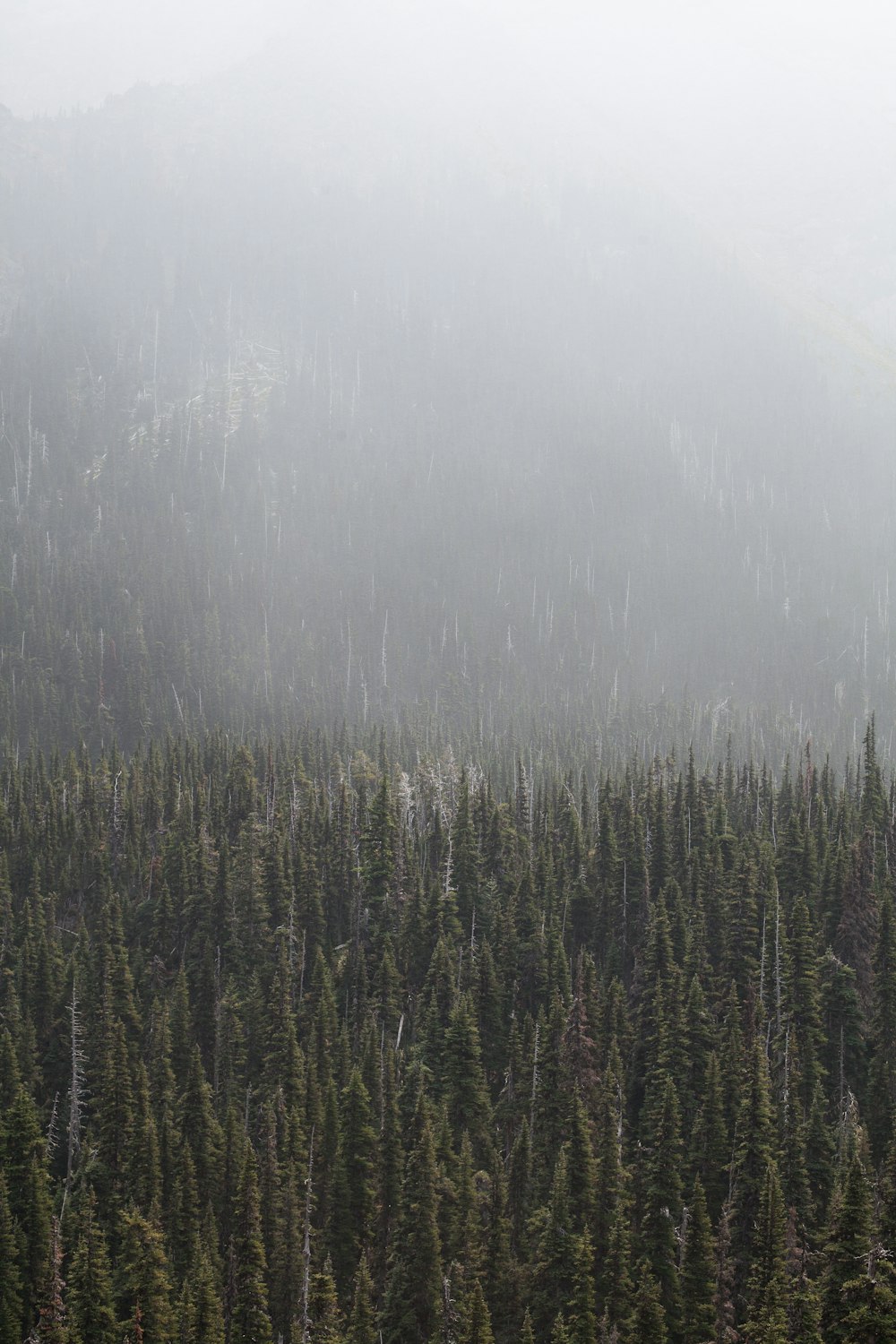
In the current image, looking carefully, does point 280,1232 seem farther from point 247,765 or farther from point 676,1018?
point 247,765

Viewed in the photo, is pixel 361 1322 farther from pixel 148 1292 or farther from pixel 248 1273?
pixel 148 1292

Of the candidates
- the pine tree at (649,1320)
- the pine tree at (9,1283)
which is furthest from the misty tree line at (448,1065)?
the pine tree at (649,1320)

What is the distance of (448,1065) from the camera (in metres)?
94.8

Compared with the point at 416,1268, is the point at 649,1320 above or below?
above

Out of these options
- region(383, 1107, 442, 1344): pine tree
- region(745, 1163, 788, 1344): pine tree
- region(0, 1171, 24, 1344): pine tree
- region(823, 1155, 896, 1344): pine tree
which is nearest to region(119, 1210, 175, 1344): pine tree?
region(0, 1171, 24, 1344): pine tree

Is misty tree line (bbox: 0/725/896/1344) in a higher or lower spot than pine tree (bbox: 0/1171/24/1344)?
higher

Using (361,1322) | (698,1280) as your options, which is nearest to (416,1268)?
(361,1322)

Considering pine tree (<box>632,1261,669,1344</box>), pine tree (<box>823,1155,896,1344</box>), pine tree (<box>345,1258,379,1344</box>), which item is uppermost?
pine tree (<box>823,1155,896,1344</box>)

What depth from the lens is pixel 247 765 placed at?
15100cm

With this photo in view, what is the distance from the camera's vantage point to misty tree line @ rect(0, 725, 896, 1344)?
6656cm

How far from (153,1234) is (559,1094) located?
3235cm

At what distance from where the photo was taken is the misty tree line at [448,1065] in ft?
218

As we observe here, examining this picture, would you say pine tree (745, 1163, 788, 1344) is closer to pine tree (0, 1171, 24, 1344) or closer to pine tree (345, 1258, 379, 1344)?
pine tree (345, 1258, 379, 1344)

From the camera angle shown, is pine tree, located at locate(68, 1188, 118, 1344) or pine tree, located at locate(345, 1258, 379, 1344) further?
pine tree, located at locate(345, 1258, 379, 1344)
